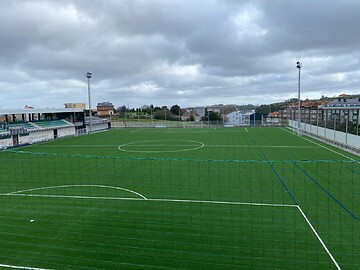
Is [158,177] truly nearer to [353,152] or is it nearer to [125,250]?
[125,250]

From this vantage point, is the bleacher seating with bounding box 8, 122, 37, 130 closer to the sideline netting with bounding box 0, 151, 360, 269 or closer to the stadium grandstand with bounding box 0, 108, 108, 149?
the stadium grandstand with bounding box 0, 108, 108, 149

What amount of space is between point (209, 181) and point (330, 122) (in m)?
20.1

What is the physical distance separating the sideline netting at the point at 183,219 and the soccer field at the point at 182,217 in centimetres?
3

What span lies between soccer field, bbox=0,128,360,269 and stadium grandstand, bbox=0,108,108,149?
15.5m

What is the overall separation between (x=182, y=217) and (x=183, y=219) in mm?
→ 175

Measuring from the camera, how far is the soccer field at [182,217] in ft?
21.9

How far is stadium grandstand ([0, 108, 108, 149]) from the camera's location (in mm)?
30250

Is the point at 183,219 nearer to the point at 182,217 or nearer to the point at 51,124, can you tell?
the point at 182,217

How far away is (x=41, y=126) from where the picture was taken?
36.7 metres

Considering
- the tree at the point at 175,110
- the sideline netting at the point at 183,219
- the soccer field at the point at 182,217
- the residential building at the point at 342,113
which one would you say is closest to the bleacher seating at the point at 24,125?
the soccer field at the point at 182,217

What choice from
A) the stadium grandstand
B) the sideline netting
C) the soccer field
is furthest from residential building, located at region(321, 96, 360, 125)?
the stadium grandstand


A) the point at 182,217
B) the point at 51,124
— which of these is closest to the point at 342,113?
the point at 182,217

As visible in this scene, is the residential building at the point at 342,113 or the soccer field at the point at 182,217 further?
the residential building at the point at 342,113

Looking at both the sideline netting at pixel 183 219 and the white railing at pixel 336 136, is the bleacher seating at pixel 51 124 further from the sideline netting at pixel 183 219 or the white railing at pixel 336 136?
the white railing at pixel 336 136
